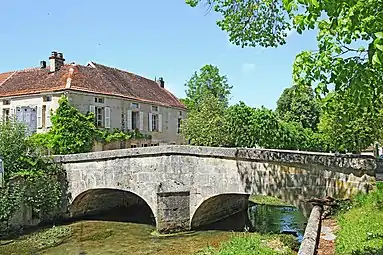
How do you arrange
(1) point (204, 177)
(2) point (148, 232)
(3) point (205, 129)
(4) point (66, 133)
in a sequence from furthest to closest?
(3) point (205, 129) < (4) point (66, 133) < (2) point (148, 232) < (1) point (204, 177)

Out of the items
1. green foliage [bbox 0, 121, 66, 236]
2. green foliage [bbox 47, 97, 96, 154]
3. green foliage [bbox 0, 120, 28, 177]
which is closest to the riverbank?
green foliage [bbox 0, 121, 66, 236]

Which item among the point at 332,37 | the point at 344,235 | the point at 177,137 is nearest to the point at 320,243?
the point at 344,235

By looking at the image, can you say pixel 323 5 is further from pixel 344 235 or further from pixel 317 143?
pixel 317 143

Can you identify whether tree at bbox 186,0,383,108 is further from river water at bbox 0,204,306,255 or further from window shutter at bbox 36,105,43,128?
window shutter at bbox 36,105,43,128

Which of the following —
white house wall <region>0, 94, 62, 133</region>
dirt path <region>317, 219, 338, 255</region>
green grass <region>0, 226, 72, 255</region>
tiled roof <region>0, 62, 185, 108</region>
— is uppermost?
tiled roof <region>0, 62, 185, 108</region>

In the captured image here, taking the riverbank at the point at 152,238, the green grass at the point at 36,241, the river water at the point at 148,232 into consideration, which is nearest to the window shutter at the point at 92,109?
the river water at the point at 148,232

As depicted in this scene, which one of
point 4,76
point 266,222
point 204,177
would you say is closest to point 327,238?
point 204,177

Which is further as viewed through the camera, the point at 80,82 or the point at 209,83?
the point at 209,83

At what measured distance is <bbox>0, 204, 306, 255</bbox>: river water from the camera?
12256 millimetres

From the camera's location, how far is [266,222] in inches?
637

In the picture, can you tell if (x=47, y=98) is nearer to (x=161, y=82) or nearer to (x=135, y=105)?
(x=135, y=105)

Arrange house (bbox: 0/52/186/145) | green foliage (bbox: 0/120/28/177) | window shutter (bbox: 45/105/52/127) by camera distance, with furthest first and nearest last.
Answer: house (bbox: 0/52/186/145)
window shutter (bbox: 45/105/52/127)
green foliage (bbox: 0/120/28/177)

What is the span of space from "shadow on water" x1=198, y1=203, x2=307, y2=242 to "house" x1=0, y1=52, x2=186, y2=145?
9.43 metres

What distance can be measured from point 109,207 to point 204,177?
689 centimetres
